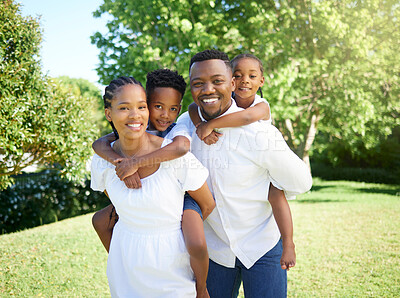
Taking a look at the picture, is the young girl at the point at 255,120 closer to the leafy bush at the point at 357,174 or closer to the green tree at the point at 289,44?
the green tree at the point at 289,44

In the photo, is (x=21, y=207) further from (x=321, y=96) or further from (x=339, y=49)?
(x=339, y=49)

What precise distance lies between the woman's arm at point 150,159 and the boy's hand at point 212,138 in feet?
0.92

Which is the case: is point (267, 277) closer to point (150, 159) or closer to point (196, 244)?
point (196, 244)

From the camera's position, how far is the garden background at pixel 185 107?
20.9 ft

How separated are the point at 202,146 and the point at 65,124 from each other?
658 cm

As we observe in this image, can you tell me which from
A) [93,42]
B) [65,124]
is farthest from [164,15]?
[65,124]

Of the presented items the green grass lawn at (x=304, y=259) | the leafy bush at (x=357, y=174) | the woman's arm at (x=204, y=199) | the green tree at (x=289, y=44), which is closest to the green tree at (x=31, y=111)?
the green grass lawn at (x=304, y=259)

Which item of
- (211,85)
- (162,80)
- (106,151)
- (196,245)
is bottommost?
(196,245)

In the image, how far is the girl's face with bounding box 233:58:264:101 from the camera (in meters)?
2.90

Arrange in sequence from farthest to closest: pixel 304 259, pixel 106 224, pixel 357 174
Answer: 1. pixel 357 174
2. pixel 304 259
3. pixel 106 224

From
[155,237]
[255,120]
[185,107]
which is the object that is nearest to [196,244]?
[155,237]

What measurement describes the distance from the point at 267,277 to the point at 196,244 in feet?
1.92

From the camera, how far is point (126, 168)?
6.40ft

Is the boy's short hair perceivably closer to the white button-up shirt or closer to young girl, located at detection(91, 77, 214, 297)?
young girl, located at detection(91, 77, 214, 297)
